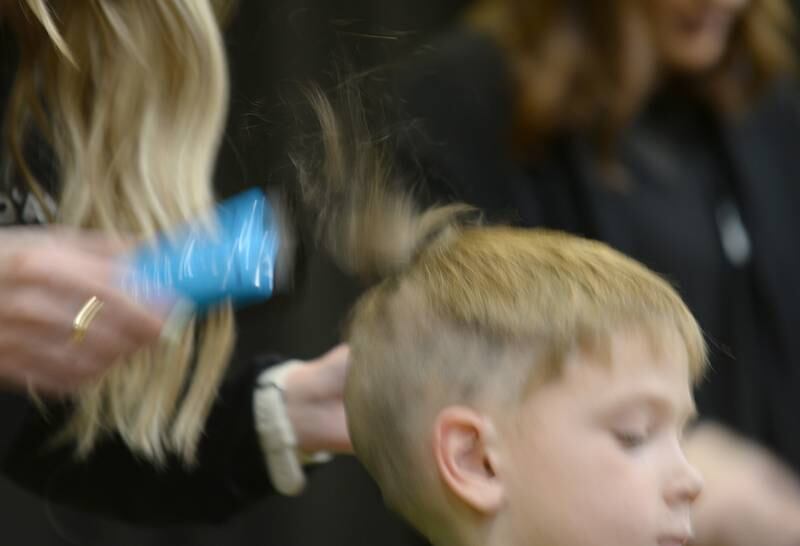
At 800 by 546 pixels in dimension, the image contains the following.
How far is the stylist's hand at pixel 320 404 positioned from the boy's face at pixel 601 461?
0.75 feet

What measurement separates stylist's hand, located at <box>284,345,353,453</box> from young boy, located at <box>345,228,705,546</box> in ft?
0.44

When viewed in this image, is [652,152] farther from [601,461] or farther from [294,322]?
[601,461]

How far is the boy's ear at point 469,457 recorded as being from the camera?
0.84m

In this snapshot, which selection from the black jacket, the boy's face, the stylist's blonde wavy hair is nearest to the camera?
the boy's face

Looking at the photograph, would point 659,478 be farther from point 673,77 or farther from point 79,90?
point 673,77

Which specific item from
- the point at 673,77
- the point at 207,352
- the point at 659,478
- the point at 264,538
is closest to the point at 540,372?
the point at 659,478

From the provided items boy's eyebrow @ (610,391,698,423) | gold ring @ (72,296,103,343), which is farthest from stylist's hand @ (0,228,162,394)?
boy's eyebrow @ (610,391,698,423)

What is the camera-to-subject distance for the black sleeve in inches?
43.3

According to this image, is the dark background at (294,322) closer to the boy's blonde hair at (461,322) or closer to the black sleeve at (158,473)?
the black sleeve at (158,473)

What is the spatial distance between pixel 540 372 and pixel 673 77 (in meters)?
0.80

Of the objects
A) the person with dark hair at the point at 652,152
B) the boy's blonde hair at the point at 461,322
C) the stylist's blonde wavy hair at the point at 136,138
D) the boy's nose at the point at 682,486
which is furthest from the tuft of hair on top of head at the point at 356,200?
the person with dark hair at the point at 652,152

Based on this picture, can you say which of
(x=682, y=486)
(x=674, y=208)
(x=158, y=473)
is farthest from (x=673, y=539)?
(x=674, y=208)

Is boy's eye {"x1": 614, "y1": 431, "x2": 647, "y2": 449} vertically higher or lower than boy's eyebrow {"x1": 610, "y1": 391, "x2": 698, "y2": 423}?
lower

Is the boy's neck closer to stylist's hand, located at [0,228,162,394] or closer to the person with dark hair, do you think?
stylist's hand, located at [0,228,162,394]
